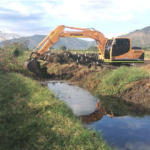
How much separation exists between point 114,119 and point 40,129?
3.85 meters

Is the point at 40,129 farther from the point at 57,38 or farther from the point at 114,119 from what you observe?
the point at 57,38

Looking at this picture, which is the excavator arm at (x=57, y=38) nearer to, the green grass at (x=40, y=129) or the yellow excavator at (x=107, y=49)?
the yellow excavator at (x=107, y=49)

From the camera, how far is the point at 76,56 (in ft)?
81.9

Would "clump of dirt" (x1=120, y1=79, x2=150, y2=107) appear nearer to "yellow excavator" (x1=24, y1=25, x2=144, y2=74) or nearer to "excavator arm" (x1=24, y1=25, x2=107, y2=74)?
"yellow excavator" (x1=24, y1=25, x2=144, y2=74)

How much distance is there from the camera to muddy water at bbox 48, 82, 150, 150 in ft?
21.4

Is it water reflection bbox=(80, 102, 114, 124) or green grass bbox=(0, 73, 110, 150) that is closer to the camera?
green grass bbox=(0, 73, 110, 150)

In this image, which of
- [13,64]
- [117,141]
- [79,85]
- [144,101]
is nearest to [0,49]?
[13,64]

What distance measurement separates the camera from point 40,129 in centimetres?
585

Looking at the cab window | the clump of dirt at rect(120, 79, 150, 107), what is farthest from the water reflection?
the cab window

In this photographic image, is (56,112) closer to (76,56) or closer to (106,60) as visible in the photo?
(106,60)

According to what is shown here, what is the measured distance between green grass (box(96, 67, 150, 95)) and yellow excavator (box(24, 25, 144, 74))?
15.1 feet

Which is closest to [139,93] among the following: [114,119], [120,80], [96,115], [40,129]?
[120,80]

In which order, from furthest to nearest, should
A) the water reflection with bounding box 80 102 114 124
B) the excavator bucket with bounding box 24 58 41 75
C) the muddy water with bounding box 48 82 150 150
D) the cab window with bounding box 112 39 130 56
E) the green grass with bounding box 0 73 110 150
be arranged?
the excavator bucket with bounding box 24 58 41 75 → the cab window with bounding box 112 39 130 56 → the water reflection with bounding box 80 102 114 124 → the muddy water with bounding box 48 82 150 150 → the green grass with bounding box 0 73 110 150

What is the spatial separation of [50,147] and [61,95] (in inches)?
285
